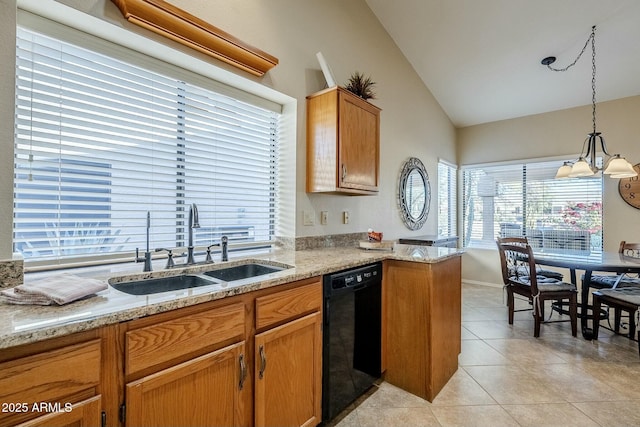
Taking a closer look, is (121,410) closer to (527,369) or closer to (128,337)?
(128,337)

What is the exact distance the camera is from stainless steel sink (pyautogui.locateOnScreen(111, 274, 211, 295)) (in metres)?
1.40

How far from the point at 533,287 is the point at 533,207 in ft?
7.04

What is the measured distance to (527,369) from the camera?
232 cm

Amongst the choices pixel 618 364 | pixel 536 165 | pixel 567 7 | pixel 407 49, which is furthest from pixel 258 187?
pixel 536 165

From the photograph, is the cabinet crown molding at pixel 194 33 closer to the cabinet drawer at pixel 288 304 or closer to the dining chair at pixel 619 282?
the cabinet drawer at pixel 288 304

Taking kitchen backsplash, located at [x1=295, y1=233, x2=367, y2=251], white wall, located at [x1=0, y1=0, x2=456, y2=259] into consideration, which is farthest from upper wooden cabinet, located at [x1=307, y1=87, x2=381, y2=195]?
kitchen backsplash, located at [x1=295, y1=233, x2=367, y2=251]

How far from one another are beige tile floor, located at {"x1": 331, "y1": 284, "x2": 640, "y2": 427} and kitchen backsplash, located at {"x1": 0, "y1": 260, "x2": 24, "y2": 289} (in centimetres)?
169

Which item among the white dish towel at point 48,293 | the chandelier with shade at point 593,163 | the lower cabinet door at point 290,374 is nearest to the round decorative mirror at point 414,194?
the chandelier with shade at point 593,163

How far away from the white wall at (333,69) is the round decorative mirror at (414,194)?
0.12 m

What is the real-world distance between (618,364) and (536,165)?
300 cm

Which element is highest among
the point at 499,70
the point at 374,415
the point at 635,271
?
the point at 499,70

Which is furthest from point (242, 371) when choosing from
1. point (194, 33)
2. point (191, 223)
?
point (194, 33)

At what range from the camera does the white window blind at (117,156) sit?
4.47 feet

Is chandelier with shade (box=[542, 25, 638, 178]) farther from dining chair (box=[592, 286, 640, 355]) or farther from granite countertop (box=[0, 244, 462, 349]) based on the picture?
granite countertop (box=[0, 244, 462, 349])
